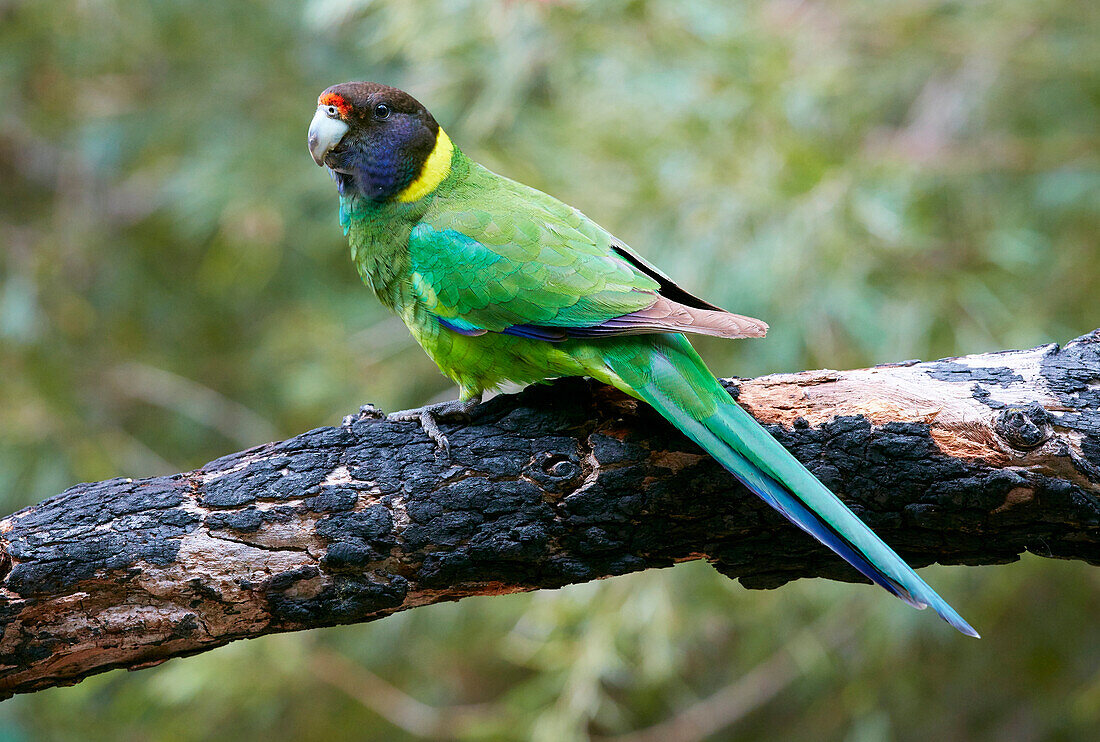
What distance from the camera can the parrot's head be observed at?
252cm

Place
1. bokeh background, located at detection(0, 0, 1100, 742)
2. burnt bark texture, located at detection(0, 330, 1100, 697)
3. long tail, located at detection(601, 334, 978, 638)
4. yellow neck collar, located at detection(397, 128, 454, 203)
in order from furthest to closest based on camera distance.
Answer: bokeh background, located at detection(0, 0, 1100, 742), yellow neck collar, located at detection(397, 128, 454, 203), burnt bark texture, located at detection(0, 330, 1100, 697), long tail, located at detection(601, 334, 978, 638)

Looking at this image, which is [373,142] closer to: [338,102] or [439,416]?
[338,102]

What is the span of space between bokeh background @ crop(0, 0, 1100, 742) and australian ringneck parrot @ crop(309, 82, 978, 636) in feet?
4.99

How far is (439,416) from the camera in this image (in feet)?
7.40

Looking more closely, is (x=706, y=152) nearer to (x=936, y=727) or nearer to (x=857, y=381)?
(x=857, y=381)

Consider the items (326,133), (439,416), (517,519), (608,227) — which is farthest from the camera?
→ (608,227)

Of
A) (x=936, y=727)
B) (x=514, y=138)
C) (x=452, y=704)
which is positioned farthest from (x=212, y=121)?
(x=936, y=727)

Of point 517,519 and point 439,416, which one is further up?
point 439,416

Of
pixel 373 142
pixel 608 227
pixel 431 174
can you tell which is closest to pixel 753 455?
pixel 431 174

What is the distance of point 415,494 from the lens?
205 cm

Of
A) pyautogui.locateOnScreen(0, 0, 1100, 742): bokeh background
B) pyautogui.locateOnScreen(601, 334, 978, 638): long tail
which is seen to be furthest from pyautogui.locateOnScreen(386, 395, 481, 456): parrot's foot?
pyautogui.locateOnScreen(0, 0, 1100, 742): bokeh background

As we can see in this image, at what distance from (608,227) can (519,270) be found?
2064 millimetres

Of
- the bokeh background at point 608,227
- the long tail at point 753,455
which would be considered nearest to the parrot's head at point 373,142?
the long tail at point 753,455

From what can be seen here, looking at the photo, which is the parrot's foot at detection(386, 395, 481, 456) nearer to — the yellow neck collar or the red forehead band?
the yellow neck collar
